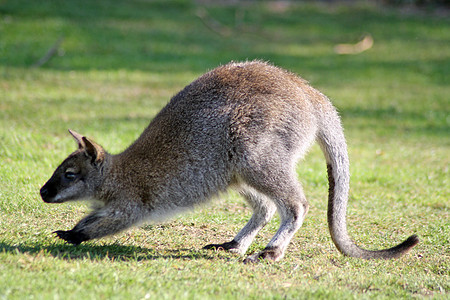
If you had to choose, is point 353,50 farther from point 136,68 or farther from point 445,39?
point 136,68

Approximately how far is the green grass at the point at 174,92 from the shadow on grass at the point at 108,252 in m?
0.02

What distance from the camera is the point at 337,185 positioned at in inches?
237

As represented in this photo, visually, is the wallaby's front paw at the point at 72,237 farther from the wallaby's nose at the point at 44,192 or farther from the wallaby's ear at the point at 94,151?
the wallaby's ear at the point at 94,151

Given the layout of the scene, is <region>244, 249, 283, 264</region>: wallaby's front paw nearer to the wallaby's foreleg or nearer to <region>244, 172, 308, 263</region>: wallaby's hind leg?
<region>244, 172, 308, 263</region>: wallaby's hind leg

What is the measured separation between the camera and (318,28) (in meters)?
21.1

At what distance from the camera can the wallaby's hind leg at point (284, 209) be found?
5.57m

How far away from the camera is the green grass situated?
4.89 metres

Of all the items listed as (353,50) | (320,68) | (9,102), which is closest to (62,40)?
(9,102)

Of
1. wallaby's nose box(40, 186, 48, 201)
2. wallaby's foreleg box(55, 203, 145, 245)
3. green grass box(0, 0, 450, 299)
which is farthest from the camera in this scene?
wallaby's nose box(40, 186, 48, 201)

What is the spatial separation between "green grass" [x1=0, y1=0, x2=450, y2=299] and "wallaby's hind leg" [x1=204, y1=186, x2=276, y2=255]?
0.27 meters

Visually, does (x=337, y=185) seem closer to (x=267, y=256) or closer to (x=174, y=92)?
(x=267, y=256)

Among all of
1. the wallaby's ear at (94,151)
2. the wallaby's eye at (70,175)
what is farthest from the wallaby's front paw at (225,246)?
the wallaby's eye at (70,175)

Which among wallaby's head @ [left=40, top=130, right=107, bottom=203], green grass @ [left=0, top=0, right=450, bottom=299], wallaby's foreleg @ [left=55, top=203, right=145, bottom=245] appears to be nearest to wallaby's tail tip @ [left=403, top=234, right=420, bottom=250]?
green grass @ [left=0, top=0, right=450, bottom=299]

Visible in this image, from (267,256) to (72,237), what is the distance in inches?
71.6
